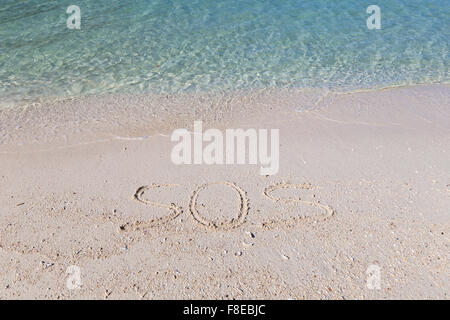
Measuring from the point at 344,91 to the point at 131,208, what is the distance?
17.3ft

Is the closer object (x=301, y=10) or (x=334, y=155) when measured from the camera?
(x=334, y=155)

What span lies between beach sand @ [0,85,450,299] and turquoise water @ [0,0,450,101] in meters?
1.57

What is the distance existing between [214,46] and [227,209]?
631cm

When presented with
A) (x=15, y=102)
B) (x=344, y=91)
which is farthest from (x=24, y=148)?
(x=344, y=91)

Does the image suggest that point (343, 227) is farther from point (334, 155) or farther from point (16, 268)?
point (16, 268)

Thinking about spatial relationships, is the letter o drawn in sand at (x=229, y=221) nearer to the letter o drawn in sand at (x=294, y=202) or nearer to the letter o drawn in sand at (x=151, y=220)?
the letter o drawn in sand at (x=151, y=220)

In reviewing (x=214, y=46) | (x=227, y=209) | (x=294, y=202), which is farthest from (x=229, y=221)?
→ (x=214, y=46)

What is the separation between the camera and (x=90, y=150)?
5.85m

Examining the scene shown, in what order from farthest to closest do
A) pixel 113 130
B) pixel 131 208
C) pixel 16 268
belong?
1. pixel 113 130
2. pixel 131 208
3. pixel 16 268

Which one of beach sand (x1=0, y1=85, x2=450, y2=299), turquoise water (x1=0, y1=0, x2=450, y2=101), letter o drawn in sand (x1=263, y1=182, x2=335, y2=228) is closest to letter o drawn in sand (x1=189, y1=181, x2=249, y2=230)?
beach sand (x1=0, y1=85, x2=450, y2=299)

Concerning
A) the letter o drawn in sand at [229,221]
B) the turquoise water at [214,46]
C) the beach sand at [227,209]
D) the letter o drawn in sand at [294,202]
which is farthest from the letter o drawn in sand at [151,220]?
the turquoise water at [214,46]

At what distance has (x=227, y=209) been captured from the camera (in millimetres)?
A: 4590

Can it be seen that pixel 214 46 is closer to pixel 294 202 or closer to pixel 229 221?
pixel 294 202

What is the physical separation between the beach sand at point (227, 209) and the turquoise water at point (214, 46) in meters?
1.57
